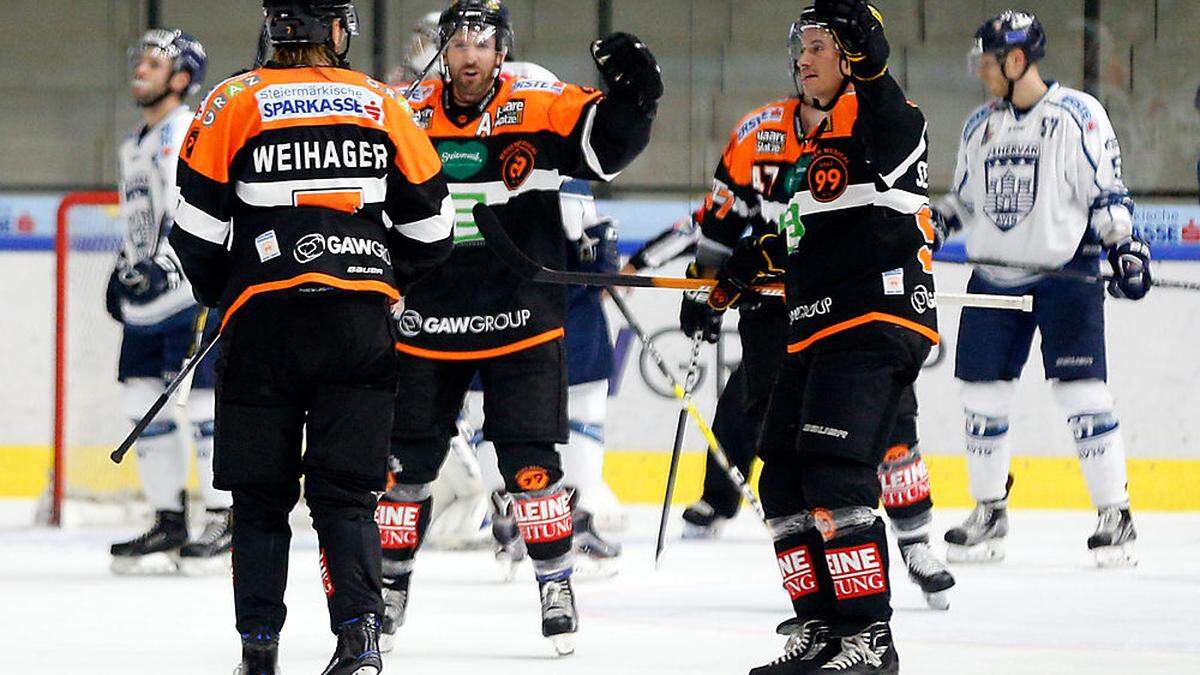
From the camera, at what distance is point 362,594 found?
3.27m

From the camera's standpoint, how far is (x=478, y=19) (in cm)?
405

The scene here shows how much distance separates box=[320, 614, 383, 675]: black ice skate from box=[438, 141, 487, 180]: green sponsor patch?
40.9 inches

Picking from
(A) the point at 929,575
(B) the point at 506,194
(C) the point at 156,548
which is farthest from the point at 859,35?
(C) the point at 156,548

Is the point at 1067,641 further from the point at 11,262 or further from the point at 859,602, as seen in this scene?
the point at 11,262

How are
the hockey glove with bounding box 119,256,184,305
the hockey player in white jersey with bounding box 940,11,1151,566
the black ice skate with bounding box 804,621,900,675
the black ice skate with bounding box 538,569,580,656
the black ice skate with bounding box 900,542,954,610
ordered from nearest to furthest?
the black ice skate with bounding box 804,621,900,675
the black ice skate with bounding box 538,569,580,656
the black ice skate with bounding box 900,542,954,610
the hockey glove with bounding box 119,256,184,305
the hockey player in white jersey with bounding box 940,11,1151,566

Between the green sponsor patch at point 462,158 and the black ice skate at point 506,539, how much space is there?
4.21ft

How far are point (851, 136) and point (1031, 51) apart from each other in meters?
2.27

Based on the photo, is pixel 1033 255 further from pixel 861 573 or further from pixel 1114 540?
pixel 861 573

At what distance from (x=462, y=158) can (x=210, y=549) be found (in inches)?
69.1

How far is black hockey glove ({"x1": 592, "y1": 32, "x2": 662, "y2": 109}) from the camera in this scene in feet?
12.5

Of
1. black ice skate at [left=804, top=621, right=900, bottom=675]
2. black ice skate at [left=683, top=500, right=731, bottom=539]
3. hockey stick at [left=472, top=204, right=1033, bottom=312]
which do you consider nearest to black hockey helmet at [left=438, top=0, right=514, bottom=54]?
hockey stick at [left=472, top=204, right=1033, bottom=312]

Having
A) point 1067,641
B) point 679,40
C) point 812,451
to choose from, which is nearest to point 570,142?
point 812,451

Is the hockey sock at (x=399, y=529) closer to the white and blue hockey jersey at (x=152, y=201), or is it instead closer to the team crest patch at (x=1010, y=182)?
the white and blue hockey jersey at (x=152, y=201)

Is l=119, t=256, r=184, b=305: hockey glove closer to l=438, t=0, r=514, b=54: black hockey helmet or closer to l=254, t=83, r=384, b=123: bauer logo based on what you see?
l=438, t=0, r=514, b=54: black hockey helmet
